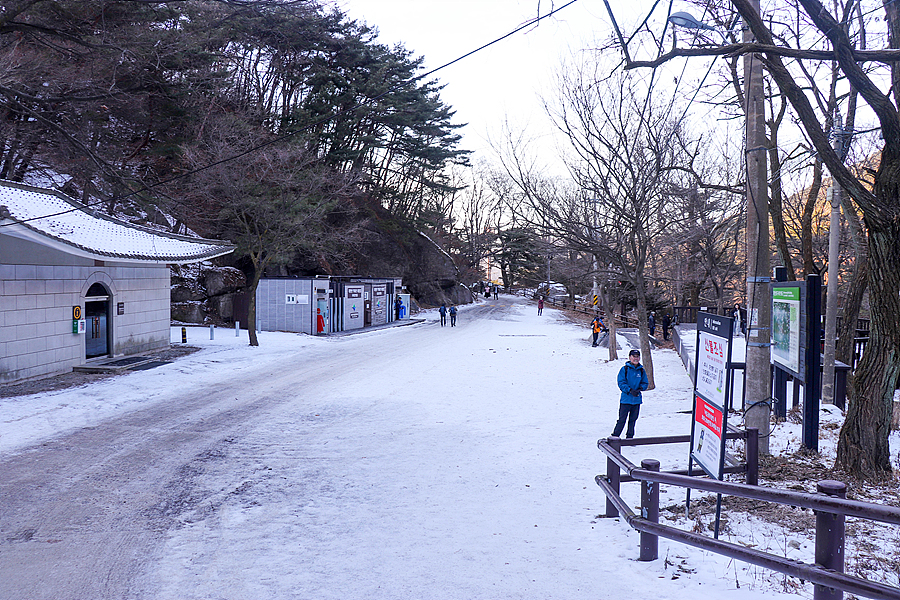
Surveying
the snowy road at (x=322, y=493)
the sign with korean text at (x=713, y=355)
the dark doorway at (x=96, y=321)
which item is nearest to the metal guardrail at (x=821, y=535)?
the snowy road at (x=322, y=493)

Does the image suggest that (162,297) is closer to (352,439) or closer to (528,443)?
(352,439)

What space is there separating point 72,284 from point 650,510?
17538 millimetres

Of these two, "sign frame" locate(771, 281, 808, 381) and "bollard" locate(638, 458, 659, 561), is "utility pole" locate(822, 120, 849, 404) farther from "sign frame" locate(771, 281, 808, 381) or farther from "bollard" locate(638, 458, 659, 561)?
"bollard" locate(638, 458, 659, 561)

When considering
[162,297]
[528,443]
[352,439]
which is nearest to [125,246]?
[162,297]

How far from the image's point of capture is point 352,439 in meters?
9.88

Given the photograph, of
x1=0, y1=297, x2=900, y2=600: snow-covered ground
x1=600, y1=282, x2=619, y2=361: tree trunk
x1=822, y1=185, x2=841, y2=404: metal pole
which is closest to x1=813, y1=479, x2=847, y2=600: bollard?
x1=0, y1=297, x2=900, y2=600: snow-covered ground

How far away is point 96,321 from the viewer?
18.3 m

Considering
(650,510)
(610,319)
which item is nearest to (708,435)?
(650,510)

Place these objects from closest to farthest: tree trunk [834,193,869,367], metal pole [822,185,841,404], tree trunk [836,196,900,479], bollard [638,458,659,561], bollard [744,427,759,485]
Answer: bollard [638,458,659,561] → bollard [744,427,759,485] → tree trunk [836,196,900,479] → metal pole [822,185,841,404] → tree trunk [834,193,869,367]

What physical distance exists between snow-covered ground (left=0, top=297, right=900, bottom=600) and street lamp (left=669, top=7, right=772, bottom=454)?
1426mm

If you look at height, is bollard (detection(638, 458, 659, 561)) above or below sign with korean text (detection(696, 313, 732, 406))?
below

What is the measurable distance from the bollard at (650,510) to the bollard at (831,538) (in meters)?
1.45

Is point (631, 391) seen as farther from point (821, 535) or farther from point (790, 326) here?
point (821, 535)

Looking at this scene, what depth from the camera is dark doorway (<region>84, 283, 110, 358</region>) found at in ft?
58.4
